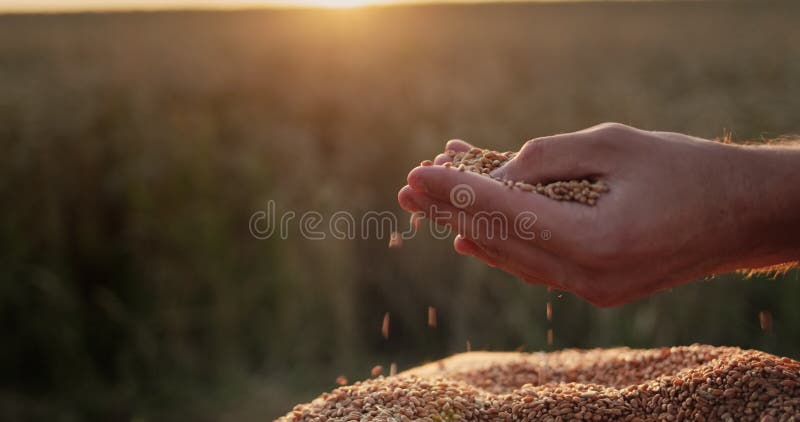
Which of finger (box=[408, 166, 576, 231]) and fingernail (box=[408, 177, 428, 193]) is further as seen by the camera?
fingernail (box=[408, 177, 428, 193])

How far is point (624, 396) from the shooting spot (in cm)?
184

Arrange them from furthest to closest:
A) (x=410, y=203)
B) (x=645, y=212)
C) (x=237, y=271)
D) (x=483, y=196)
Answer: (x=237, y=271) < (x=410, y=203) < (x=483, y=196) < (x=645, y=212)

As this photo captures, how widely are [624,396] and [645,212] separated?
1.72 ft

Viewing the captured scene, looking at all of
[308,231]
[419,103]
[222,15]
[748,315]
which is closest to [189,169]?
[308,231]

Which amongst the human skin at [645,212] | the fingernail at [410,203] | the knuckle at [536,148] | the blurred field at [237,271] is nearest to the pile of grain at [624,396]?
the human skin at [645,212]

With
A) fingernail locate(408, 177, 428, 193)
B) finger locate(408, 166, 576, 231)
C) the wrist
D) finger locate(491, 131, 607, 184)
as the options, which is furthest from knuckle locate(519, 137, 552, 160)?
the wrist

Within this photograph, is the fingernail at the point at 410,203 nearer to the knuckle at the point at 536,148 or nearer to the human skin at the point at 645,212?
the human skin at the point at 645,212

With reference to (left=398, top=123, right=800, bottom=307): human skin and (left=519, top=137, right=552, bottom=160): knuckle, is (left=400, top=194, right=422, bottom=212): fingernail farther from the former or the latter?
(left=519, top=137, right=552, bottom=160): knuckle

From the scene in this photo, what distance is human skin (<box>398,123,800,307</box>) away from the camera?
1.62 m

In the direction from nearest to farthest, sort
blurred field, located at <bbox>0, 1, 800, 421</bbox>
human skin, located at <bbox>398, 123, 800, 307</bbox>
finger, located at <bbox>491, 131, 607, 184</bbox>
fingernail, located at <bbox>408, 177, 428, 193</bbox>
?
1. human skin, located at <bbox>398, 123, 800, 307</bbox>
2. finger, located at <bbox>491, 131, 607, 184</bbox>
3. fingernail, located at <bbox>408, 177, 428, 193</bbox>
4. blurred field, located at <bbox>0, 1, 800, 421</bbox>

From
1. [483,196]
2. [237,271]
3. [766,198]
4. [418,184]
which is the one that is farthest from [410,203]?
[237,271]

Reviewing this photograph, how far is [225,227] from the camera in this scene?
17.1 feet

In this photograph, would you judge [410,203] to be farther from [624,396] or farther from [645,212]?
[624,396]

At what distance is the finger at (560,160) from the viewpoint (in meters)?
1.75
